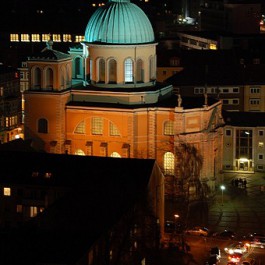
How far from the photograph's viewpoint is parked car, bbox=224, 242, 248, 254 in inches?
3495

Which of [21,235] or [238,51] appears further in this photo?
[238,51]

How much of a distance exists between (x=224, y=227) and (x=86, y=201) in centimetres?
1745

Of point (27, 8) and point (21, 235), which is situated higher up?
point (27, 8)

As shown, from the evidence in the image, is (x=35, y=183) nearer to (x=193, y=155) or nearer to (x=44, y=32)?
(x=193, y=155)

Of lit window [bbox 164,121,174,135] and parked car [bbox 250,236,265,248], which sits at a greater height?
lit window [bbox 164,121,174,135]

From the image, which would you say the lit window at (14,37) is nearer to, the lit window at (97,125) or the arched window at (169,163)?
the lit window at (97,125)

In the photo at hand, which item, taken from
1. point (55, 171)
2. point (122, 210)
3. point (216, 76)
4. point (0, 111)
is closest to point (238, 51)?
point (216, 76)

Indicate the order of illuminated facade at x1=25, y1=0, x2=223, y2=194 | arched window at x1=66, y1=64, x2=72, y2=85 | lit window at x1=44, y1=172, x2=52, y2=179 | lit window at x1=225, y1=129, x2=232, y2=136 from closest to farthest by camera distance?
lit window at x1=44, y1=172, x2=52, y2=179 → illuminated facade at x1=25, y1=0, x2=223, y2=194 → arched window at x1=66, y1=64, x2=72, y2=85 → lit window at x1=225, y1=129, x2=232, y2=136

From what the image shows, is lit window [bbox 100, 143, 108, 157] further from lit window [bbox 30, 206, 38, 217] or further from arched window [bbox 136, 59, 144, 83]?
lit window [bbox 30, 206, 38, 217]

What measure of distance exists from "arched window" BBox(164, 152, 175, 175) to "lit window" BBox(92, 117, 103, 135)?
6172 mm

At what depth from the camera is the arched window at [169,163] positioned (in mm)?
107369

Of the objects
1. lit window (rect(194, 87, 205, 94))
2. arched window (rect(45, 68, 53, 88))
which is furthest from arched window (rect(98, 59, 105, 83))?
lit window (rect(194, 87, 205, 94))

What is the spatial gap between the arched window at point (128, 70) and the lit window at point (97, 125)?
4.66m

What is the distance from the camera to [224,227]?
96.9 metres
